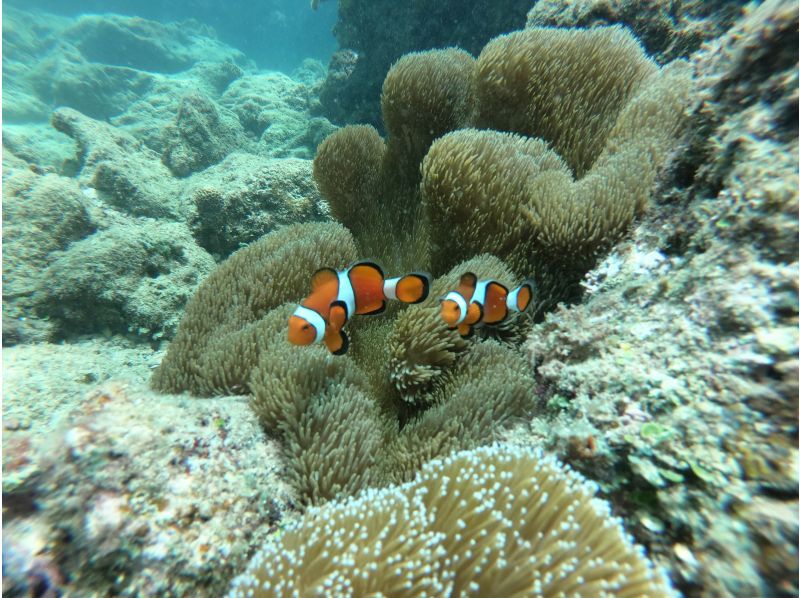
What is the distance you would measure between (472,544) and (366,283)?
107cm

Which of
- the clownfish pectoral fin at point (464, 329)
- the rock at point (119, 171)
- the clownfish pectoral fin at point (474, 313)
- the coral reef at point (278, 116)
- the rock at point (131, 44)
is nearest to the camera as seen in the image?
the clownfish pectoral fin at point (474, 313)

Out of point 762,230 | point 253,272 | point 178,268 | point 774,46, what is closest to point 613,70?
point 774,46

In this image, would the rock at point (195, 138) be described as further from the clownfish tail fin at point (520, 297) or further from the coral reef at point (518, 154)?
the clownfish tail fin at point (520, 297)

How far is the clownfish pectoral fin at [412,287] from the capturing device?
186 centimetres

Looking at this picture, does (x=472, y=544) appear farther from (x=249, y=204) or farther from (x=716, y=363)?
(x=249, y=204)

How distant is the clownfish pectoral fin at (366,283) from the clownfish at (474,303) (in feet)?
1.05

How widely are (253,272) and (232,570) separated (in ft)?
5.38

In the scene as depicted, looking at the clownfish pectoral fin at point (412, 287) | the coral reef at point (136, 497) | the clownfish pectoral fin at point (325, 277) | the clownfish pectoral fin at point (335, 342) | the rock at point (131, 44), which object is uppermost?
the rock at point (131, 44)

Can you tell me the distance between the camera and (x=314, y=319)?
1.59 metres

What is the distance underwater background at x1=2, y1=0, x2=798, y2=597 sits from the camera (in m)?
1.07

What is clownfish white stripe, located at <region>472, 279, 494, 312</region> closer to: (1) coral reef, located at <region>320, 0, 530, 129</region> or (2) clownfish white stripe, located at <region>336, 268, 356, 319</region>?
(2) clownfish white stripe, located at <region>336, 268, 356, 319</region>

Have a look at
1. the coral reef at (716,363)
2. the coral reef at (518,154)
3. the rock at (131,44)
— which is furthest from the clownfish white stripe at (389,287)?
the rock at (131,44)

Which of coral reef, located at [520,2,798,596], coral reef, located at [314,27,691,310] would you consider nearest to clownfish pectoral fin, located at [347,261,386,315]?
coral reef, located at [520,2,798,596]

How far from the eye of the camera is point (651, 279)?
1642mm
